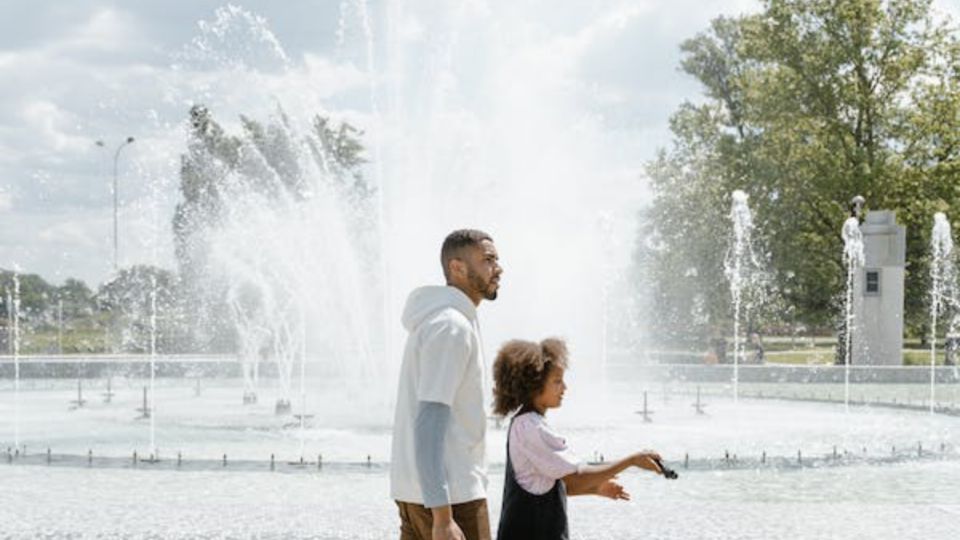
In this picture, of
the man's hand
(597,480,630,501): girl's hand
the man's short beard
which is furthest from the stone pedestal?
the man's hand

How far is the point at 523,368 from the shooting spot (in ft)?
13.8

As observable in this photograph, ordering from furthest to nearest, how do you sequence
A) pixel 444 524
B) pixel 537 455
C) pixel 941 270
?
1. pixel 941 270
2. pixel 537 455
3. pixel 444 524

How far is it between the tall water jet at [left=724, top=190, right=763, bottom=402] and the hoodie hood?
37.5 metres

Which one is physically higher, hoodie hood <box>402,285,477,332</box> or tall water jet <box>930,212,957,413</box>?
tall water jet <box>930,212,957,413</box>

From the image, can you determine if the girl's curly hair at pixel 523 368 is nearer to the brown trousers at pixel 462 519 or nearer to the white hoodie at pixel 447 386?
the white hoodie at pixel 447 386

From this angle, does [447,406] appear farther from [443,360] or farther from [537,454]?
[537,454]

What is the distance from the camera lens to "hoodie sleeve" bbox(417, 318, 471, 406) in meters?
Result: 3.79

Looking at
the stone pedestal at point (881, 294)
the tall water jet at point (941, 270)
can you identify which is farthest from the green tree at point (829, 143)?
the stone pedestal at point (881, 294)

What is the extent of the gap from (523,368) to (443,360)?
488mm

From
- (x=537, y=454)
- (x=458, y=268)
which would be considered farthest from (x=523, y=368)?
(x=458, y=268)

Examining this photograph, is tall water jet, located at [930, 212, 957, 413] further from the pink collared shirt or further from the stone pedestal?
the pink collared shirt

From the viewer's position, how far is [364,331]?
24.2 metres

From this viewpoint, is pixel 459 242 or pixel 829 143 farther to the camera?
pixel 829 143

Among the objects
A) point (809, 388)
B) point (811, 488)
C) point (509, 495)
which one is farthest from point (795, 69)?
point (509, 495)
